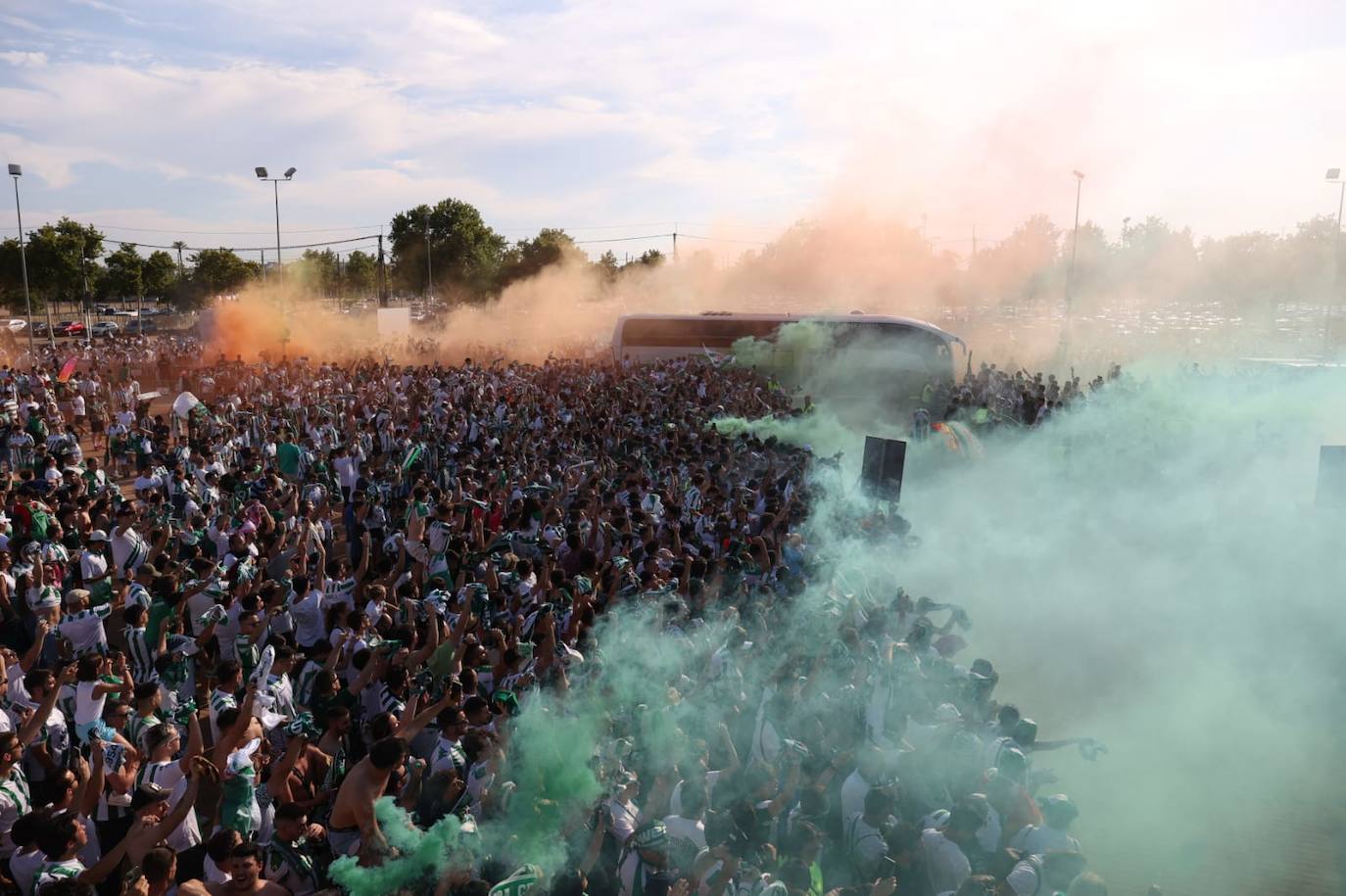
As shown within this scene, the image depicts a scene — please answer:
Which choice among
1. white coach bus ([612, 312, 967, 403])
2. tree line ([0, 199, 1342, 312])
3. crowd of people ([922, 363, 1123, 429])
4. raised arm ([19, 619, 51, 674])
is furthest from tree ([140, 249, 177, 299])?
raised arm ([19, 619, 51, 674])

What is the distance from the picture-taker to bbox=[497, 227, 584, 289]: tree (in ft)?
182

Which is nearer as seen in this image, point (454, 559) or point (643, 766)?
point (643, 766)

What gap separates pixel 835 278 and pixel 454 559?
4633 centimetres

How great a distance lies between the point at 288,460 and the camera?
1148cm

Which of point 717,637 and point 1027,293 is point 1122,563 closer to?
point 717,637

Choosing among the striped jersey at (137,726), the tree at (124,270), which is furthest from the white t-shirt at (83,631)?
the tree at (124,270)

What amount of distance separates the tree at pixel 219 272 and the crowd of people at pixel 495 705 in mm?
52632

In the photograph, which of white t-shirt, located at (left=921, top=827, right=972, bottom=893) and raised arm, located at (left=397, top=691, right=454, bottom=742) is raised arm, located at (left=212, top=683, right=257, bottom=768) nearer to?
raised arm, located at (left=397, top=691, right=454, bottom=742)

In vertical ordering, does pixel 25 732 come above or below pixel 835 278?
below

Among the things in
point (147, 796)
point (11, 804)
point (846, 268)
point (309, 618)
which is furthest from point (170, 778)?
point (846, 268)

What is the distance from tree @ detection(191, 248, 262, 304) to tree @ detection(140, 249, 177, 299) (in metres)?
2.03

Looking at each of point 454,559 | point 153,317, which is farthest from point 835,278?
point 454,559

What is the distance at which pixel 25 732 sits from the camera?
4.28 meters

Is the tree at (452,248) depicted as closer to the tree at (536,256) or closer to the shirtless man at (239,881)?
the tree at (536,256)
